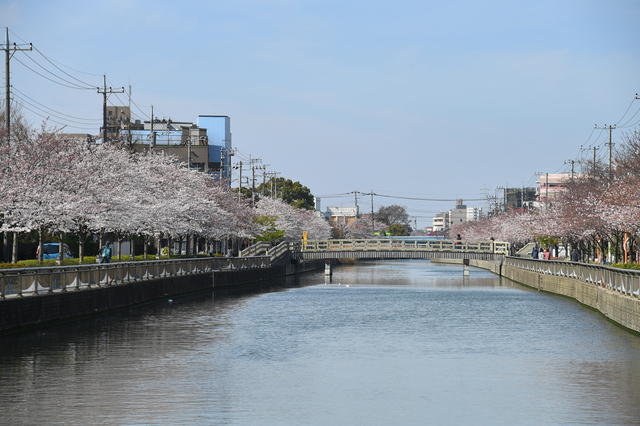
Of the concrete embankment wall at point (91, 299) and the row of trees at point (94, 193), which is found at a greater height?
the row of trees at point (94, 193)

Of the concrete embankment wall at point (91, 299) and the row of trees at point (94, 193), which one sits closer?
the concrete embankment wall at point (91, 299)

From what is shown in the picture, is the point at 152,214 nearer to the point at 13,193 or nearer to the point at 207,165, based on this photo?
the point at 13,193

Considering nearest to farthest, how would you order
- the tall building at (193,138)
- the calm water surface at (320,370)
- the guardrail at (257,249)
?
1. the calm water surface at (320,370)
2. the guardrail at (257,249)
3. the tall building at (193,138)

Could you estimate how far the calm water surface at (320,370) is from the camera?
14414mm

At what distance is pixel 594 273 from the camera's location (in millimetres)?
40719

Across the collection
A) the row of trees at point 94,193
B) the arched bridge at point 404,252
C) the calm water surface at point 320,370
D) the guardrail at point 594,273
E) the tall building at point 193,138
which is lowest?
the calm water surface at point 320,370

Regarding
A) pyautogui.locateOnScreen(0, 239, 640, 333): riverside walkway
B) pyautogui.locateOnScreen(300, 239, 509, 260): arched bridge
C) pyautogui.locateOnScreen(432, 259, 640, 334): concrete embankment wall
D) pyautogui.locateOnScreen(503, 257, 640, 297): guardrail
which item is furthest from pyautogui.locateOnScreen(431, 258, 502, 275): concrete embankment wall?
pyautogui.locateOnScreen(503, 257, 640, 297): guardrail

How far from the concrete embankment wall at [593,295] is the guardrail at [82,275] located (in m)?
19.9

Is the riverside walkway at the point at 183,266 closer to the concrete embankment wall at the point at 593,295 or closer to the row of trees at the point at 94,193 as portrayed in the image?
the row of trees at the point at 94,193

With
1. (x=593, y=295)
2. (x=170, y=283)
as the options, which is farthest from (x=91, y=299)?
(x=593, y=295)

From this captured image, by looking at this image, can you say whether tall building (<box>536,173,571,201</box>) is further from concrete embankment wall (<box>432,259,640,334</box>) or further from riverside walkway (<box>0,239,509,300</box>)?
concrete embankment wall (<box>432,259,640,334</box>)

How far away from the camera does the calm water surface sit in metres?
14.4

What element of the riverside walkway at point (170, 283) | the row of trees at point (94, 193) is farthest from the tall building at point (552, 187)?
the row of trees at point (94, 193)

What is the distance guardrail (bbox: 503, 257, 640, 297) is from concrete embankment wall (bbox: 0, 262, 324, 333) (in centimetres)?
2002
